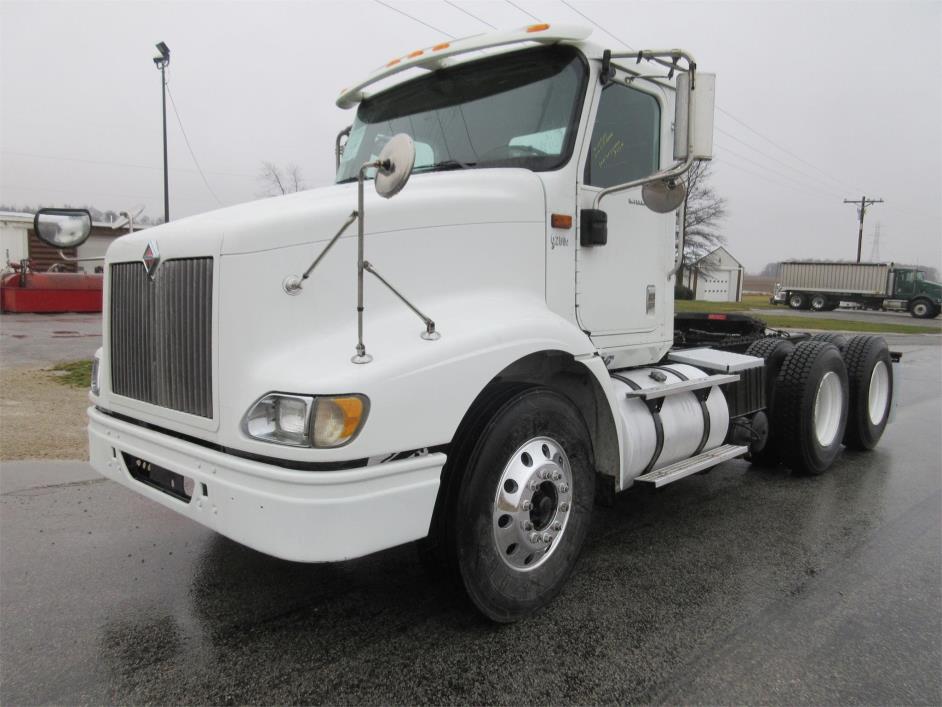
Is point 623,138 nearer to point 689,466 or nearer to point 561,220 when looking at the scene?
point 561,220

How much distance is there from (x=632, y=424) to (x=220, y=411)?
2237mm

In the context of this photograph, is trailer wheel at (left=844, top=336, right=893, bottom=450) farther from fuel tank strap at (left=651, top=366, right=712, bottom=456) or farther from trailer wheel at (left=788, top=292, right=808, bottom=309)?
trailer wheel at (left=788, top=292, right=808, bottom=309)

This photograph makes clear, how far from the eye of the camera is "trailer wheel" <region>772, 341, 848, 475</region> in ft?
18.0

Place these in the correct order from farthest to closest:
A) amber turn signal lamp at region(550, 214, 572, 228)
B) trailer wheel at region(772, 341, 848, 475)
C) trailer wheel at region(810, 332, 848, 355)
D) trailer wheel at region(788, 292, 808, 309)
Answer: trailer wheel at region(788, 292, 808, 309) → trailer wheel at region(810, 332, 848, 355) → trailer wheel at region(772, 341, 848, 475) → amber turn signal lamp at region(550, 214, 572, 228)

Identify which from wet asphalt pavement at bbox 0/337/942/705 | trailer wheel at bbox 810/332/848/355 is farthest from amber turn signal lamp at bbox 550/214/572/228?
trailer wheel at bbox 810/332/848/355

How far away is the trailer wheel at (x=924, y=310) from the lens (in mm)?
41500

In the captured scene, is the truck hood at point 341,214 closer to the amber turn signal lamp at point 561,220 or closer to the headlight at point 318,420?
the amber turn signal lamp at point 561,220

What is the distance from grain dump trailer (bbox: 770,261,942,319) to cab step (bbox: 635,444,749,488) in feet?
148

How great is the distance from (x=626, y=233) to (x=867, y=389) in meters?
3.61

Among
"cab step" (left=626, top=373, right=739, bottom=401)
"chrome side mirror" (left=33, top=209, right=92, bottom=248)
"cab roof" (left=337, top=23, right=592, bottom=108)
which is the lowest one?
"cab step" (left=626, top=373, right=739, bottom=401)

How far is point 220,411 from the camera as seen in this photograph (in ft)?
8.82

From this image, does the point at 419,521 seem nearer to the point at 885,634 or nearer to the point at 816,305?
the point at 885,634

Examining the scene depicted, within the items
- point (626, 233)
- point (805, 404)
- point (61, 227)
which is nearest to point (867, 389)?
point (805, 404)

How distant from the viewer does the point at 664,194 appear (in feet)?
12.2
